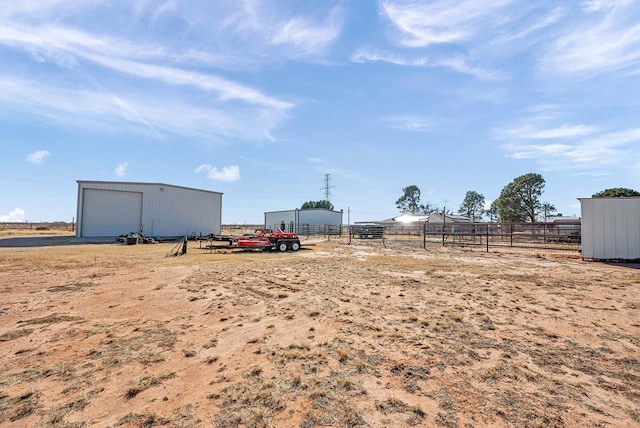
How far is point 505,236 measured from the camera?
22812 millimetres

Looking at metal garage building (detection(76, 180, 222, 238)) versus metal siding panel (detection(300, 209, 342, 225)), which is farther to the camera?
metal siding panel (detection(300, 209, 342, 225))

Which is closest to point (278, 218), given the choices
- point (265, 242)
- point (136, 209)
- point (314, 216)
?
point (314, 216)

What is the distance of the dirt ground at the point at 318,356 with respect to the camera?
2826 millimetres

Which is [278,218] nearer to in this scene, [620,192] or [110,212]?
[110,212]

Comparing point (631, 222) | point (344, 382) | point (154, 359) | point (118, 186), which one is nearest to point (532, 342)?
point (344, 382)

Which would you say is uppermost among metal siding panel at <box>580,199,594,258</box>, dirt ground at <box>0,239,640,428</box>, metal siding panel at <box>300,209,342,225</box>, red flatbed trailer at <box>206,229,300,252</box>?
metal siding panel at <box>300,209,342,225</box>

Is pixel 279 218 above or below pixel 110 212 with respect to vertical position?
above

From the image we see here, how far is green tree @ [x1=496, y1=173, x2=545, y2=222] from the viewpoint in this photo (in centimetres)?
4694

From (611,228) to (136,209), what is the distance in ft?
108

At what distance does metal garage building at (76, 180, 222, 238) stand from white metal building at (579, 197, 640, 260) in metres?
30.0

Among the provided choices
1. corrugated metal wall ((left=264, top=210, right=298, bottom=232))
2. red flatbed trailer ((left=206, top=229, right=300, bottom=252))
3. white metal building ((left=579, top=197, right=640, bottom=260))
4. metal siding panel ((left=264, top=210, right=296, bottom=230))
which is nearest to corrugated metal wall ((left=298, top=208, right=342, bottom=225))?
corrugated metal wall ((left=264, top=210, right=298, bottom=232))

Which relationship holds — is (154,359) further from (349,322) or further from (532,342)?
(532,342)

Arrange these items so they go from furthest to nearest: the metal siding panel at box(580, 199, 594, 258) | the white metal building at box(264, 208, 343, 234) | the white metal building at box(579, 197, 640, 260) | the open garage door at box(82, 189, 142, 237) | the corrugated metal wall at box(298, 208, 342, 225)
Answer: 1. the corrugated metal wall at box(298, 208, 342, 225)
2. the white metal building at box(264, 208, 343, 234)
3. the open garage door at box(82, 189, 142, 237)
4. the metal siding panel at box(580, 199, 594, 258)
5. the white metal building at box(579, 197, 640, 260)

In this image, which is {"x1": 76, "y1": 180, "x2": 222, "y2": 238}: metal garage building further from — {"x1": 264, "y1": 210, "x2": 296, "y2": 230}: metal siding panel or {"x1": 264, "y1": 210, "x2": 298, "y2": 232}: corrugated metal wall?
{"x1": 264, "y1": 210, "x2": 296, "y2": 230}: metal siding panel
